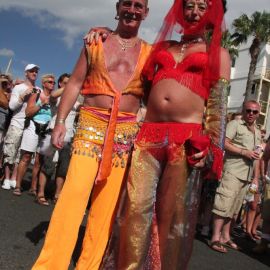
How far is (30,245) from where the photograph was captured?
4168mm

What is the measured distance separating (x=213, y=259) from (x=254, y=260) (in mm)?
730

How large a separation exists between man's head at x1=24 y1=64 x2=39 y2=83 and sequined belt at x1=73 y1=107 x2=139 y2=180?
407 centimetres

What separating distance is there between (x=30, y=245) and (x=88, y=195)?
142 cm

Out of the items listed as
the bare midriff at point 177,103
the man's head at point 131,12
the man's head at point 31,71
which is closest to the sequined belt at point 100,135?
the bare midriff at point 177,103

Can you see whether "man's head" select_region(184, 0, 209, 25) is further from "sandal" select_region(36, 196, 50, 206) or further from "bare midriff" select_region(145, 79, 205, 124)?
"sandal" select_region(36, 196, 50, 206)

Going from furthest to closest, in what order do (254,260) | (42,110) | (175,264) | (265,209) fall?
(42,110) → (265,209) → (254,260) → (175,264)

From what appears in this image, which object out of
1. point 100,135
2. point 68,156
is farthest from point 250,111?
point 100,135

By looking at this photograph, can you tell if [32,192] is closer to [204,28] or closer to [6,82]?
[6,82]

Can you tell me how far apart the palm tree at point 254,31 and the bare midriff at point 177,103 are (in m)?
27.2

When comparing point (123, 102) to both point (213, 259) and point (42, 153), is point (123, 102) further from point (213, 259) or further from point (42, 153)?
point (42, 153)

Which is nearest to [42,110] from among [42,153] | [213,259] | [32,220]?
[42,153]

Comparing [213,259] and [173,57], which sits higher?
[173,57]

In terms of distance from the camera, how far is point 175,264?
114 inches

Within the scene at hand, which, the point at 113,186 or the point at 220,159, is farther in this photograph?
the point at 113,186
